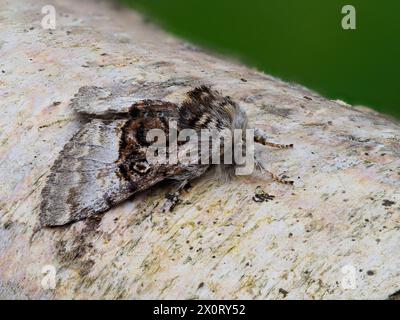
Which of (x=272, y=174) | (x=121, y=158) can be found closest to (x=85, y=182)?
(x=121, y=158)

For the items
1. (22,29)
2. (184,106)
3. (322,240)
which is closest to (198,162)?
(184,106)

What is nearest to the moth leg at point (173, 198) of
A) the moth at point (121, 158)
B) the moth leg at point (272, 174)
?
the moth at point (121, 158)

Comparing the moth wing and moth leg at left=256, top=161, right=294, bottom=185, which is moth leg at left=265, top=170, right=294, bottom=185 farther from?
the moth wing

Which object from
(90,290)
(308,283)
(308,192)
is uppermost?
(308,192)

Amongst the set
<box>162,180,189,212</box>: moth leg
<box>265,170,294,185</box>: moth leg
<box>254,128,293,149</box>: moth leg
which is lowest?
<box>162,180,189,212</box>: moth leg

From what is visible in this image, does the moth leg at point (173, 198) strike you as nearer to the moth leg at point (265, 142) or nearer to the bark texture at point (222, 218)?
the bark texture at point (222, 218)

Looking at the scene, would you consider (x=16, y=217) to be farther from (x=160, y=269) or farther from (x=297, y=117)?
(x=297, y=117)

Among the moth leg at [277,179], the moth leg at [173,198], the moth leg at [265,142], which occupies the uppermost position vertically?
the moth leg at [265,142]

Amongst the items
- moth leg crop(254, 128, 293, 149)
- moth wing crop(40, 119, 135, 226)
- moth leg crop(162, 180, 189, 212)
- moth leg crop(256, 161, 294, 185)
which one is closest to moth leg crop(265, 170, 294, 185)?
moth leg crop(256, 161, 294, 185)
